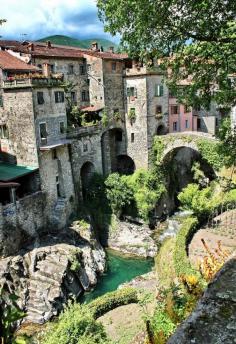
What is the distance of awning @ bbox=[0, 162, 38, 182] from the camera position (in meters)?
30.1

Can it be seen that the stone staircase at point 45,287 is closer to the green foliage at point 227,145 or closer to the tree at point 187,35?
the green foliage at point 227,145

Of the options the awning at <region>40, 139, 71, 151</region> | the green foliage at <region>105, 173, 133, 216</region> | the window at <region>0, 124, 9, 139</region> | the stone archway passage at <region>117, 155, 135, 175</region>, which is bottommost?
the green foliage at <region>105, 173, 133, 216</region>

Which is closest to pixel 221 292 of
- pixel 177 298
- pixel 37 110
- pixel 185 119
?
pixel 177 298

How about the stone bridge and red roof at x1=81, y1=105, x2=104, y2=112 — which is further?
red roof at x1=81, y1=105, x2=104, y2=112

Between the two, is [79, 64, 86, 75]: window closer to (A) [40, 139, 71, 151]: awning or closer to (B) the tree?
(A) [40, 139, 71, 151]: awning

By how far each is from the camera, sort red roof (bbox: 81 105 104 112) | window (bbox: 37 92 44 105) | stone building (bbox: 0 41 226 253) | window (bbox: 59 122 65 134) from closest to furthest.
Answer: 1. window (bbox: 37 92 44 105)
2. stone building (bbox: 0 41 226 253)
3. window (bbox: 59 122 65 134)
4. red roof (bbox: 81 105 104 112)

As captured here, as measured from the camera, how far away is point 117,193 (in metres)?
36.9

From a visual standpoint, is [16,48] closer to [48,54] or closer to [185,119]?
[48,54]

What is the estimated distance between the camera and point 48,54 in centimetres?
3791

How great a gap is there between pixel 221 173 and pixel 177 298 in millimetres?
24604

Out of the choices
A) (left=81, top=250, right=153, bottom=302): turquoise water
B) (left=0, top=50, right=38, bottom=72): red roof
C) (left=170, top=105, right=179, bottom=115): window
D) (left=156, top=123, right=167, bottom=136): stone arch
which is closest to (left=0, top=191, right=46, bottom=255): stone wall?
(left=81, top=250, right=153, bottom=302): turquoise water

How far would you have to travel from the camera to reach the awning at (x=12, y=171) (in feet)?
98.9

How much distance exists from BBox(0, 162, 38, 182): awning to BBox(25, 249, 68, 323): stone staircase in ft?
23.8

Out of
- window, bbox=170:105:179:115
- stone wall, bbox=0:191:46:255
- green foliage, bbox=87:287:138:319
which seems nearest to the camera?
green foliage, bbox=87:287:138:319
